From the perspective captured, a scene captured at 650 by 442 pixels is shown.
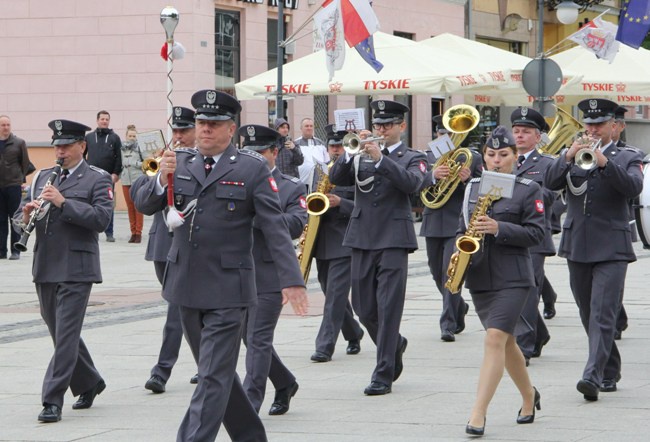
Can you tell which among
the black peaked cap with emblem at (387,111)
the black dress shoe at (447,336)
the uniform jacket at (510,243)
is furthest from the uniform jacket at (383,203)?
the black dress shoe at (447,336)

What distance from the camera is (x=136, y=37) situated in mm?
30531

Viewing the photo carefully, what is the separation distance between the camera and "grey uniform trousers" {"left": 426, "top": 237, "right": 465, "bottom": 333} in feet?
42.3

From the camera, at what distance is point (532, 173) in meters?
11.5

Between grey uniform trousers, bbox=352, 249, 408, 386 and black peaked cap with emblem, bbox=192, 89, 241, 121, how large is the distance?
312cm

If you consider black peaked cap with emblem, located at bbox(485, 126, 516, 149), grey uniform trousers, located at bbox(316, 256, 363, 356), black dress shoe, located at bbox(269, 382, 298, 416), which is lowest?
black dress shoe, located at bbox(269, 382, 298, 416)

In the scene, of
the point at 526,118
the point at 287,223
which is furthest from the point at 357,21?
the point at 287,223

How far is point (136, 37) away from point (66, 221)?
2144cm

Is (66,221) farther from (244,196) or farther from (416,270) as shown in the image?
(416,270)

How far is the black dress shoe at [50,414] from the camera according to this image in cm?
919

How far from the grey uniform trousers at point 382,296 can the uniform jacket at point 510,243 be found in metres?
1.43

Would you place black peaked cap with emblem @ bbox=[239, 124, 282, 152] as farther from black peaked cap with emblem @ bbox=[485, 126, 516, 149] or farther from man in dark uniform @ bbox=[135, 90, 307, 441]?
man in dark uniform @ bbox=[135, 90, 307, 441]

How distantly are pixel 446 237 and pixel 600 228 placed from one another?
3269mm

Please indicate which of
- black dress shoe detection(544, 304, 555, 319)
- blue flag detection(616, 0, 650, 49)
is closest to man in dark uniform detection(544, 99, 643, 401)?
black dress shoe detection(544, 304, 555, 319)

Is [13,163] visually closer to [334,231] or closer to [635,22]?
[635,22]
